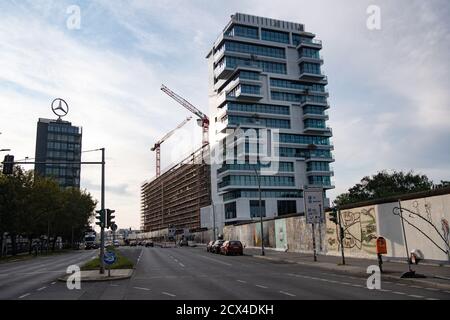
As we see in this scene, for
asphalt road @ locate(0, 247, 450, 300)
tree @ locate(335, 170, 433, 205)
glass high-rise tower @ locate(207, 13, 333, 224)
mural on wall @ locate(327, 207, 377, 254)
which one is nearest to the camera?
asphalt road @ locate(0, 247, 450, 300)

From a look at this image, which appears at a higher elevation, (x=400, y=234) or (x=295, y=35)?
(x=295, y=35)

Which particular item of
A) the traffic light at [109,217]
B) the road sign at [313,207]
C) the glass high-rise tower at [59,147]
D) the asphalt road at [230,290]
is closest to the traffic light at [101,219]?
the traffic light at [109,217]

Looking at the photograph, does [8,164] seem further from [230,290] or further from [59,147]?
[59,147]

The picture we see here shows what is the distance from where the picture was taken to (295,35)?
4542 inches

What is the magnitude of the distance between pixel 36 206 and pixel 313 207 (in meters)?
49.3

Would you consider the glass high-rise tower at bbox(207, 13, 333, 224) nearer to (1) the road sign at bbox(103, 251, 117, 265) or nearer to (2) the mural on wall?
(2) the mural on wall

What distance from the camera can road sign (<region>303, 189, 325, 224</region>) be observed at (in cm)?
3431

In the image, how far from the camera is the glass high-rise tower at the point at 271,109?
102 m

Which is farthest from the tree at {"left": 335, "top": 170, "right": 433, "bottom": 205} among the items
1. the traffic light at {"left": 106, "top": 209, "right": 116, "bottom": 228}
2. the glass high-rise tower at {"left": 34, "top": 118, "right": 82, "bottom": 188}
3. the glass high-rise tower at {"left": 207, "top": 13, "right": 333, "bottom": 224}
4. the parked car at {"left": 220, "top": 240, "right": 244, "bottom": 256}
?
the glass high-rise tower at {"left": 34, "top": 118, "right": 82, "bottom": 188}

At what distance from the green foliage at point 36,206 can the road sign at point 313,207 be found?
38336 mm

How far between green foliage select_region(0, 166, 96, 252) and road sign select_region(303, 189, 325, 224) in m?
38.3
